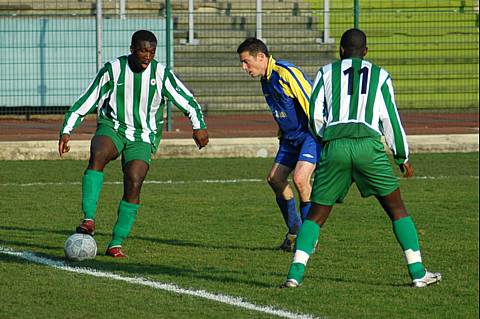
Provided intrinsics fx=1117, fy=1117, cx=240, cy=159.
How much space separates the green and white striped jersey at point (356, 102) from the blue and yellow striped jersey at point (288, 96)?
5.22 ft

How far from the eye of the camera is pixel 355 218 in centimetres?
1150

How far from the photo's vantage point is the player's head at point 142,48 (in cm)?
895

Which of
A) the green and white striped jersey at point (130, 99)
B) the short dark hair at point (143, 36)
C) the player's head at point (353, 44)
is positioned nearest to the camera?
the player's head at point (353, 44)

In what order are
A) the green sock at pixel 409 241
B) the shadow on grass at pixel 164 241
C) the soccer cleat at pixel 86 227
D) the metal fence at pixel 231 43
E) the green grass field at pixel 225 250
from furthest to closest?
the metal fence at pixel 231 43 → the shadow on grass at pixel 164 241 → the soccer cleat at pixel 86 227 → the green sock at pixel 409 241 → the green grass field at pixel 225 250

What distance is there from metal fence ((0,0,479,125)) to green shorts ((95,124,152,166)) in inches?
431

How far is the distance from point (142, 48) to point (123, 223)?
1.45 m

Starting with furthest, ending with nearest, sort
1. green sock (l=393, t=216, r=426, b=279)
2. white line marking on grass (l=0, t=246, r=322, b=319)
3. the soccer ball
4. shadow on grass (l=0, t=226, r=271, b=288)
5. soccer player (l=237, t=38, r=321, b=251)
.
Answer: soccer player (l=237, t=38, r=321, b=251), the soccer ball, shadow on grass (l=0, t=226, r=271, b=288), green sock (l=393, t=216, r=426, b=279), white line marking on grass (l=0, t=246, r=322, b=319)

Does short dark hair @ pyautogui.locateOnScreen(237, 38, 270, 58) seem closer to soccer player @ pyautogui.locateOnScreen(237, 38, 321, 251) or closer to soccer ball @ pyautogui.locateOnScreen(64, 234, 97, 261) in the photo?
soccer player @ pyautogui.locateOnScreen(237, 38, 321, 251)

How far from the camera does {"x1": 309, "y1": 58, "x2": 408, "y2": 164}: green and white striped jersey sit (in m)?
7.52

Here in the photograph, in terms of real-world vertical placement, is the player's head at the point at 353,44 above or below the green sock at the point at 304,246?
above

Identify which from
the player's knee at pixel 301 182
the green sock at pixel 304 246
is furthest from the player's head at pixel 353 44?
the player's knee at pixel 301 182

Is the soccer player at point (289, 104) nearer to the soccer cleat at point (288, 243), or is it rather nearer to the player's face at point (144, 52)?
the soccer cleat at point (288, 243)

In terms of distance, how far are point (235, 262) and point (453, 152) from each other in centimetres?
953

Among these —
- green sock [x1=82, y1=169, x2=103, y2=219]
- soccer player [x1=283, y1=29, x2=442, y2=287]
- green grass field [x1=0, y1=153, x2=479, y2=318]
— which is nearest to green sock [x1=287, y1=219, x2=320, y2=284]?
soccer player [x1=283, y1=29, x2=442, y2=287]
